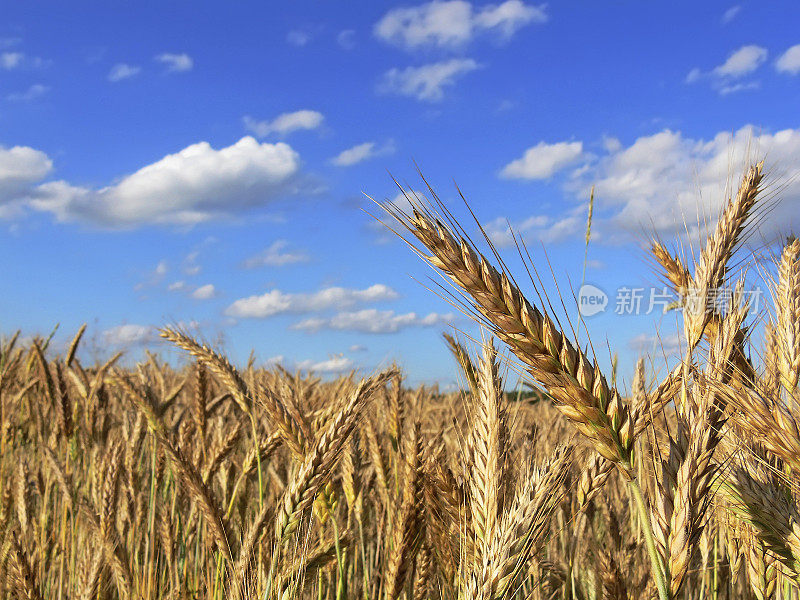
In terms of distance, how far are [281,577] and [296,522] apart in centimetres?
17

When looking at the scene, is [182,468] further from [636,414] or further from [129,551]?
[636,414]

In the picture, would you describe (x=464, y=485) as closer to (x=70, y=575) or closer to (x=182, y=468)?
(x=182, y=468)

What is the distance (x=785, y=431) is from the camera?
1316 mm

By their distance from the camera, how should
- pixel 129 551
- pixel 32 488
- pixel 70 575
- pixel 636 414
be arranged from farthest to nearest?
pixel 32 488 < pixel 70 575 < pixel 129 551 < pixel 636 414

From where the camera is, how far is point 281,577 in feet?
5.36

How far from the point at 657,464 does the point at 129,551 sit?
255 centimetres

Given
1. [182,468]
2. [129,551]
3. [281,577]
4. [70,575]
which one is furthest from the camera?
[70,575]

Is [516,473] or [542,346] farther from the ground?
[542,346]

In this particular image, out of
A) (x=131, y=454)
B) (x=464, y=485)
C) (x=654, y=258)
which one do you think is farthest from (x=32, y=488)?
(x=654, y=258)

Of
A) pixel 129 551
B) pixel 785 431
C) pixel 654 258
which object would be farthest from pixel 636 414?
pixel 129 551

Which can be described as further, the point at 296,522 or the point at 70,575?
the point at 70,575

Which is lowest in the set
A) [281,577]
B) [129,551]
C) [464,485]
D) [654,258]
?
[129,551]

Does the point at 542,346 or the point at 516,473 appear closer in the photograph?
the point at 542,346

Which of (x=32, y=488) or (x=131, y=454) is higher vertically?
(x=131, y=454)
